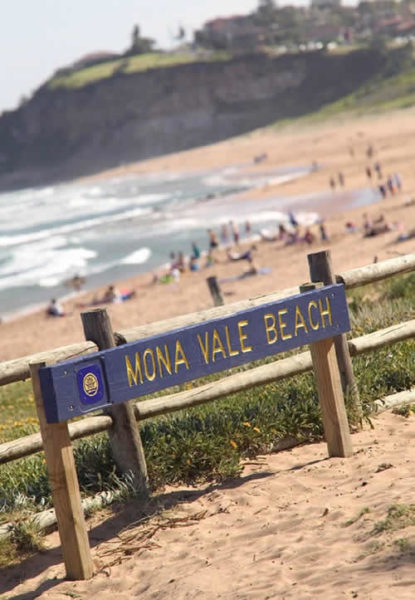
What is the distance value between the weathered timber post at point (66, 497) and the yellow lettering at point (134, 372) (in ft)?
1.49

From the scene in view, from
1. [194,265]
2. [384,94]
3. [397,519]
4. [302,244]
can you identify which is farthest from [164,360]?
[384,94]

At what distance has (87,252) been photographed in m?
45.2

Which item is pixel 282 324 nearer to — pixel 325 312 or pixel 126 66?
pixel 325 312

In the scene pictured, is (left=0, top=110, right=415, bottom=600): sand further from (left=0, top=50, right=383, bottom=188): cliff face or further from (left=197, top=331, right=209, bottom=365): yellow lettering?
(left=0, top=50, right=383, bottom=188): cliff face

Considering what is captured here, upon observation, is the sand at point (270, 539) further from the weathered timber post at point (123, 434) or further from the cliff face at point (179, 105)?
the cliff face at point (179, 105)

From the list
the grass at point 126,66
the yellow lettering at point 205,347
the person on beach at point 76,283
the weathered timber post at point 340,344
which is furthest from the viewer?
the grass at point 126,66

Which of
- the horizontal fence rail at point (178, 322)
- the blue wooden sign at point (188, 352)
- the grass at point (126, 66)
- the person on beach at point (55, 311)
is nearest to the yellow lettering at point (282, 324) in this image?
the blue wooden sign at point (188, 352)

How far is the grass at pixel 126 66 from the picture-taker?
123 metres

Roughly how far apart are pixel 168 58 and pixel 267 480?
129 metres

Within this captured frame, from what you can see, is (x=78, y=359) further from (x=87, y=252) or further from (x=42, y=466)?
(x=87, y=252)

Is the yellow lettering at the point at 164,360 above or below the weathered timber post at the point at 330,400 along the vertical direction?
above

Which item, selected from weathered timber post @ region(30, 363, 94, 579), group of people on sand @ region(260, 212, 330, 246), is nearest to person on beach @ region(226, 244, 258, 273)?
group of people on sand @ region(260, 212, 330, 246)

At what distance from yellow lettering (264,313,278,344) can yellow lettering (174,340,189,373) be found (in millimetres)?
643

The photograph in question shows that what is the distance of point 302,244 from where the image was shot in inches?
1318
